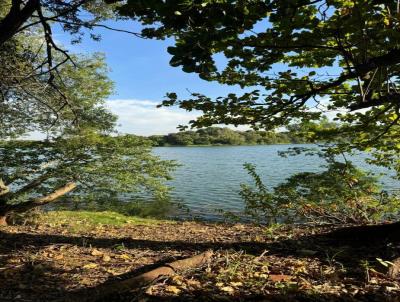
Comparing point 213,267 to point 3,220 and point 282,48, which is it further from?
point 3,220

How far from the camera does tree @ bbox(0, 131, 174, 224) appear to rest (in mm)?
11312

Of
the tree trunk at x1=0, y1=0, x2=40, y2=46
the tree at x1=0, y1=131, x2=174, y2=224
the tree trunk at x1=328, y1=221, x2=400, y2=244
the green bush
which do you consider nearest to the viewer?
the tree trunk at x1=328, y1=221, x2=400, y2=244

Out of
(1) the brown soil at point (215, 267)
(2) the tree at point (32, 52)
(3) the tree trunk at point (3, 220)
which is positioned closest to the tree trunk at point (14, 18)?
(2) the tree at point (32, 52)

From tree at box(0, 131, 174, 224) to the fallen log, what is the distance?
23.6 feet

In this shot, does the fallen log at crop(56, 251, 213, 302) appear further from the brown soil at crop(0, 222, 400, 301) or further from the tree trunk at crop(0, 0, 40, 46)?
the tree trunk at crop(0, 0, 40, 46)

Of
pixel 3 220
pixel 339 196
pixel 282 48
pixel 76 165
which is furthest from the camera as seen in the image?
pixel 76 165

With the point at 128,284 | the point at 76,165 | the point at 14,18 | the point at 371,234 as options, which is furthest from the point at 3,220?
the point at 371,234

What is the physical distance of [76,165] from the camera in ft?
37.7

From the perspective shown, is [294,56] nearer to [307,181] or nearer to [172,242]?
[172,242]

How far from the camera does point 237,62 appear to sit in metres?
4.37

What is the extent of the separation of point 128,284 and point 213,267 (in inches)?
41.6

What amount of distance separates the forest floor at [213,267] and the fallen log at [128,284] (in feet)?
0.21

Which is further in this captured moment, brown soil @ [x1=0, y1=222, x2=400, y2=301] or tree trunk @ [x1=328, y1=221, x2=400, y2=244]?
tree trunk @ [x1=328, y1=221, x2=400, y2=244]

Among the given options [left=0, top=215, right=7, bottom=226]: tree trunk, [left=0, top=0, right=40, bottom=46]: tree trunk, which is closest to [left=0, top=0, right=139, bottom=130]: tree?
[left=0, top=0, right=40, bottom=46]: tree trunk
